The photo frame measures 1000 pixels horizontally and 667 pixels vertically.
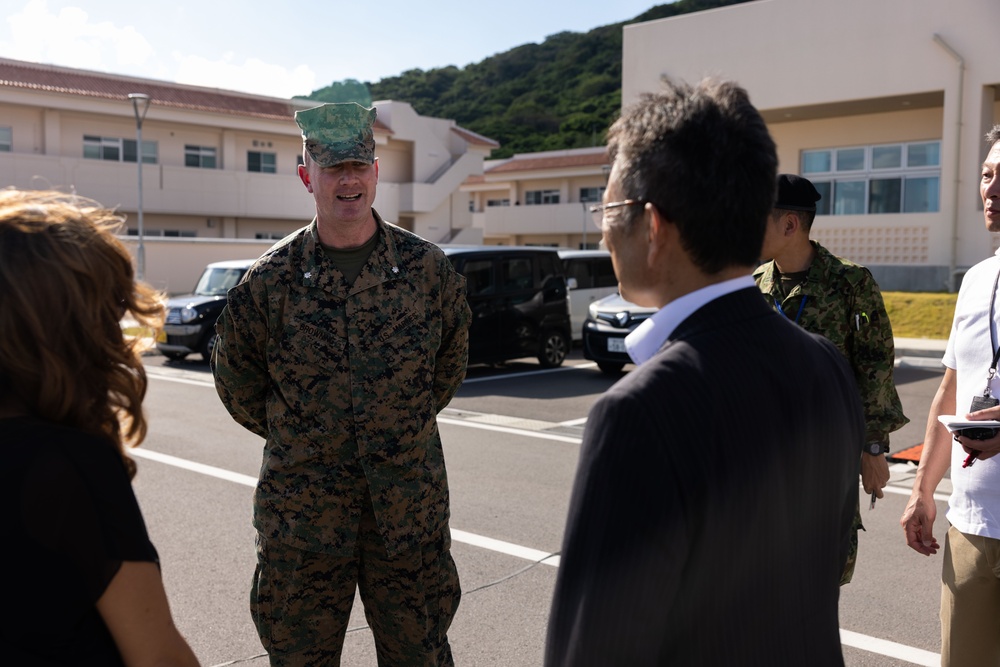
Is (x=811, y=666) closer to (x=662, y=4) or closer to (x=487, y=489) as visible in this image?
(x=487, y=489)

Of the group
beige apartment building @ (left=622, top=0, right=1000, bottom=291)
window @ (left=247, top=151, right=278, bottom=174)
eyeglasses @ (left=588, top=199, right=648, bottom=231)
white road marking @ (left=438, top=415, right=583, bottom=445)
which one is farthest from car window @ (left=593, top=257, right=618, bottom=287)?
window @ (left=247, top=151, right=278, bottom=174)

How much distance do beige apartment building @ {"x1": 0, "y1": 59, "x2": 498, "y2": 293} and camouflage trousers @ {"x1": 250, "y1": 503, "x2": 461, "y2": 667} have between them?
28841 millimetres

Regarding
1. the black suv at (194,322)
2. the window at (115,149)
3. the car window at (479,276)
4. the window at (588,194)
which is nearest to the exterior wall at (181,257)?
the window at (115,149)

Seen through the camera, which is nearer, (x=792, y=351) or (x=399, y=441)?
(x=792, y=351)

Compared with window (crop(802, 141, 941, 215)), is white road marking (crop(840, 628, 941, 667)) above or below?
below

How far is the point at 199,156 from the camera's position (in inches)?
1495

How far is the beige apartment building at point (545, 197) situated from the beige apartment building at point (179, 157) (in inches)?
243

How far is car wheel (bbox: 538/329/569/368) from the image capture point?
14.9 meters

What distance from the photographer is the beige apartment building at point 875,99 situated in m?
21.9

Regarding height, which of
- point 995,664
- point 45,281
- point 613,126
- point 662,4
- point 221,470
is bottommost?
point 221,470

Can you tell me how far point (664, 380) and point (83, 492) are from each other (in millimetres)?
959

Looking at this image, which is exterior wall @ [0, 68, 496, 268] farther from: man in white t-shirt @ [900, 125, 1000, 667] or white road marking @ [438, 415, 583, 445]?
man in white t-shirt @ [900, 125, 1000, 667]

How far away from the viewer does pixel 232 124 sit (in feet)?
124

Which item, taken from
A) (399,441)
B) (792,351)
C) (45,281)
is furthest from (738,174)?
(399,441)
